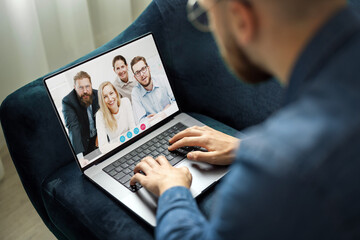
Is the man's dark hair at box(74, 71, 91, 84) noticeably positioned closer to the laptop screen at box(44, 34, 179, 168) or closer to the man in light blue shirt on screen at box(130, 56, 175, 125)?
the laptop screen at box(44, 34, 179, 168)

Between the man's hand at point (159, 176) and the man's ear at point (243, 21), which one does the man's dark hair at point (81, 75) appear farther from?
the man's ear at point (243, 21)

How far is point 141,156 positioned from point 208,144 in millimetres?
192

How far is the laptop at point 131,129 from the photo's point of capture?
907 millimetres

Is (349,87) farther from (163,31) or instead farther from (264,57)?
(163,31)

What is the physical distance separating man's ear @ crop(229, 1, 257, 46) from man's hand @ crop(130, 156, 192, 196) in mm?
359

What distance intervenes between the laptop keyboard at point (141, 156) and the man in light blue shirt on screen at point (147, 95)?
0.23 ft

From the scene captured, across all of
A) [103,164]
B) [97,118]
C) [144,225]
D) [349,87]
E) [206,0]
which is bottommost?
[144,225]

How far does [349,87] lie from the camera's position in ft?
1.53

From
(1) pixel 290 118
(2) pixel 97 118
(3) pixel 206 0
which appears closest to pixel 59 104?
(2) pixel 97 118

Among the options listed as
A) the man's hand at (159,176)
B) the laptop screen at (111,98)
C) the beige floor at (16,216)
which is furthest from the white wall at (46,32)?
the man's hand at (159,176)

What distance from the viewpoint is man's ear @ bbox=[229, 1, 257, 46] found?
0.53 m

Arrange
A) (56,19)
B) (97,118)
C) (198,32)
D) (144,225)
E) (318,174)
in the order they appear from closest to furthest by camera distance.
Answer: (318,174) → (144,225) → (97,118) → (198,32) → (56,19)

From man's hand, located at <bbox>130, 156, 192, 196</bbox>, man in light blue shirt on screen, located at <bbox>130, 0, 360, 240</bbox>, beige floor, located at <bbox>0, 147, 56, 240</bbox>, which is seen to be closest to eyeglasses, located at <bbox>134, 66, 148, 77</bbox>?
man's hand, located at <bbox>130, 156, 192, 196</bbox>

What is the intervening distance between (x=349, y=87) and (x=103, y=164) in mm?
696
